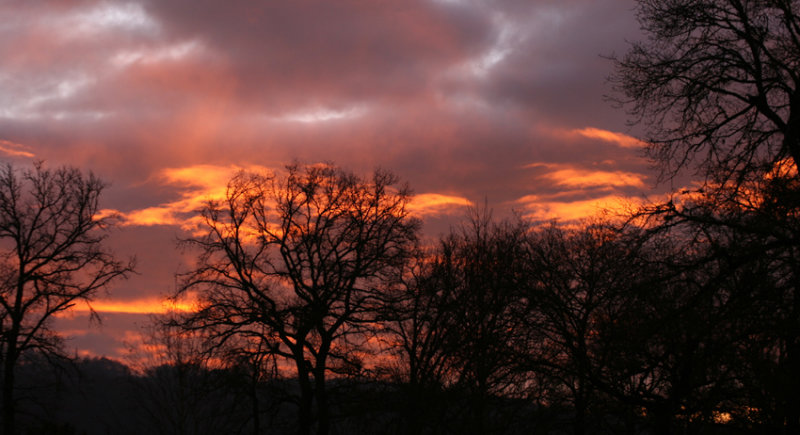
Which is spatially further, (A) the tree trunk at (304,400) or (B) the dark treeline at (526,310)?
(A) the tree trunk at (304,400)

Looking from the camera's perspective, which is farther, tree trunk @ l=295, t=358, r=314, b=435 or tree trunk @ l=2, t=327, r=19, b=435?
tree trunk @ l=295, t=358, r=314, b=435

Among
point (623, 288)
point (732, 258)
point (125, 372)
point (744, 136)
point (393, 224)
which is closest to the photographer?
point (732, 258)

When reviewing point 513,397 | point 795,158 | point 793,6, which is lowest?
point 513,397

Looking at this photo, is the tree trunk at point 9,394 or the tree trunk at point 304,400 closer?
the tree trunk at point 9,394

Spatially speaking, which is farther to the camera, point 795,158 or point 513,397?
point 513,397

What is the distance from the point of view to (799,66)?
449 inches

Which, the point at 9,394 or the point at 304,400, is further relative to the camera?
the point at 304,400

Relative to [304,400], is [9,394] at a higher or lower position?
higher

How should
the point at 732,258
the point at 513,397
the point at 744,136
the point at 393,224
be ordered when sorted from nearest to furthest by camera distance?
the point at 732,258 → the point at 744,136 → the point at 513,397 → the point at 393,224

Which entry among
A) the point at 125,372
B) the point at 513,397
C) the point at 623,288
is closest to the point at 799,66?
the point at 623,288

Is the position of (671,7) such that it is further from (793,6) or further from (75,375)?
(75,375)

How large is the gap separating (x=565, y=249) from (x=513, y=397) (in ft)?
36.0

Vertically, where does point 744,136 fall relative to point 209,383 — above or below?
above

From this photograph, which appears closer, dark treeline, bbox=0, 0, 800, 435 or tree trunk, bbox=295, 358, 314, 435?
dark treeline, bbox=0, 0, 800, 435
